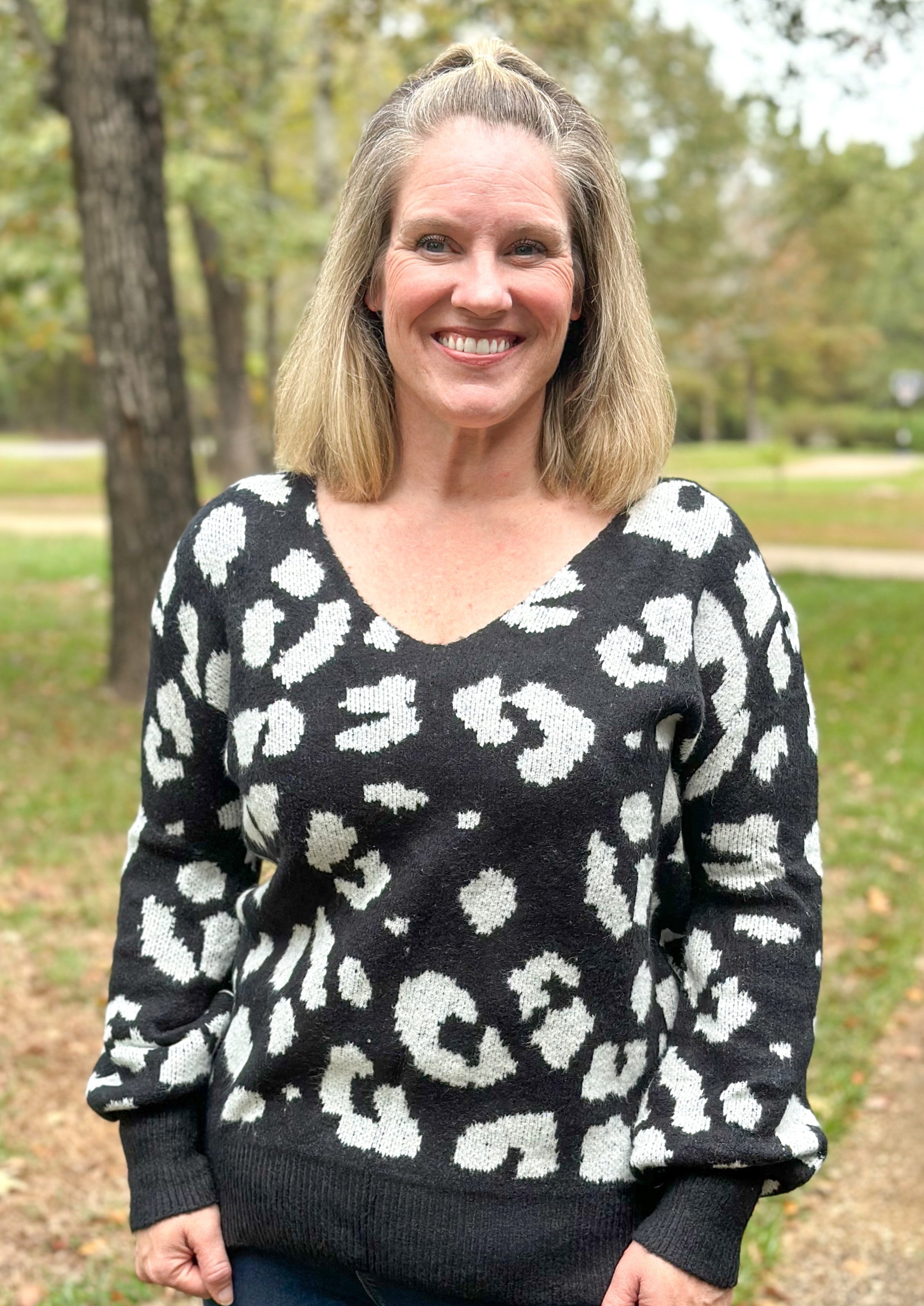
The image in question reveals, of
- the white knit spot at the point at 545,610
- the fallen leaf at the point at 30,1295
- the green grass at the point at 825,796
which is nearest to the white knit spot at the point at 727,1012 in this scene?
the white knit spot at the point at 545,610

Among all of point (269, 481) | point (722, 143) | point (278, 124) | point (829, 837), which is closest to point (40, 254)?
point (278, 124)

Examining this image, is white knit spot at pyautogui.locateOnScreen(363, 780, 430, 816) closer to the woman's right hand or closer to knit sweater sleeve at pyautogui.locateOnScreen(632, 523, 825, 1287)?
knit sweater sleeve at pyautogui.locateOnScreen(632, 523, 825, 1287)

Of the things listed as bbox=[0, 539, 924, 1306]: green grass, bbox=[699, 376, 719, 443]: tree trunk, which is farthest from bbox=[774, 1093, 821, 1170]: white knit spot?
bbox=[699, 376, 719, 443]: tree trunk

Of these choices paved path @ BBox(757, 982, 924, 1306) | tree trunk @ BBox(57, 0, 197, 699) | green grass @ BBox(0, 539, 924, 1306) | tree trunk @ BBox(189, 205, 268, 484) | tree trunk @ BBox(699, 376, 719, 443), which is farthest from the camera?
tree trunk @ BBox(699, 376, 719, 443)

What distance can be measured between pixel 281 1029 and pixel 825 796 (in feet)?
19.4

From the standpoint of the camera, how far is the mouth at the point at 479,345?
5.56 ft

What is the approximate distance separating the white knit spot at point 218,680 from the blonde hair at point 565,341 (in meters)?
0.27

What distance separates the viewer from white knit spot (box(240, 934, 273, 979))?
175 cm

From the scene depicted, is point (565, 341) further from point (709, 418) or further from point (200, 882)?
point (709, 418)

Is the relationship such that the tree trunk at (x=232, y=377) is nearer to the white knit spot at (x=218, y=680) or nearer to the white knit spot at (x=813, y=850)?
the white knit spot at (x=218, y=680)

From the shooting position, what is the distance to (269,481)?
1878 mm

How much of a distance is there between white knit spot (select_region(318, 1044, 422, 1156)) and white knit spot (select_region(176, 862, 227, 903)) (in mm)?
315

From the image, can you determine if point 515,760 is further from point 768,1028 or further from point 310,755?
point 768,1028

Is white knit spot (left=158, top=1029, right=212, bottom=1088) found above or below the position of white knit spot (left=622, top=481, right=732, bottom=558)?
below
